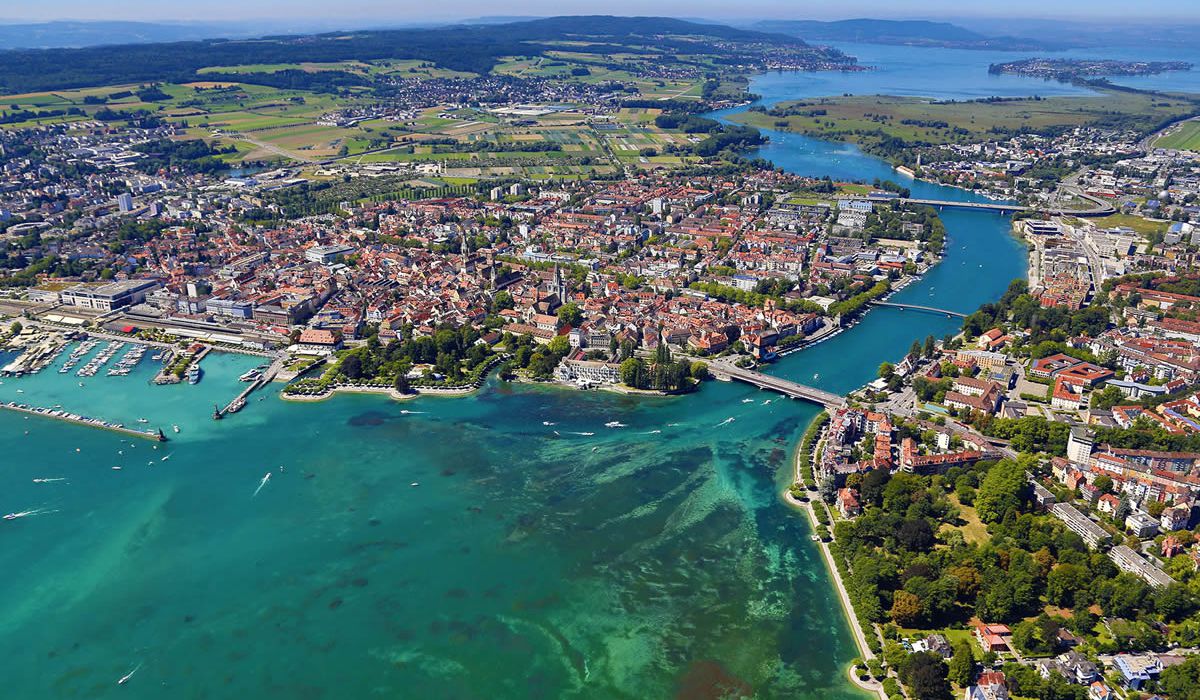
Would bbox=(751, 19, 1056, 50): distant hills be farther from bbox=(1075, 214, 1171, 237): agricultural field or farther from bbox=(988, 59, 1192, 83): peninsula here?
bbox=(1075, 214, 1171, 237): agricultural field

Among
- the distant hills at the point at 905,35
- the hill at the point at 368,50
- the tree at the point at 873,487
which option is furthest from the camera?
the distant hills at the point at 905,35

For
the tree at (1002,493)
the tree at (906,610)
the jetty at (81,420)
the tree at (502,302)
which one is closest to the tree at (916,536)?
the tree at (1002,493)

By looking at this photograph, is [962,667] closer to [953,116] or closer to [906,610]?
[906,610]

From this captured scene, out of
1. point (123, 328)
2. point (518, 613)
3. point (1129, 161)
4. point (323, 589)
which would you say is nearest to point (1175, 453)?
point (518, 613)

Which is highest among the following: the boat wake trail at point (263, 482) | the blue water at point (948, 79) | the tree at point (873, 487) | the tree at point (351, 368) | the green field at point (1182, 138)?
the blue water at point (948, 79)

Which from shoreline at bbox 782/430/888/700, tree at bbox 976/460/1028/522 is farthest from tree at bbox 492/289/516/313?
tree at bbox 976/460/1028/522

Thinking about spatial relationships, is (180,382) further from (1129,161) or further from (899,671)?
(1129,161)

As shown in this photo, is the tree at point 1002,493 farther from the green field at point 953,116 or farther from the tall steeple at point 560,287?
the green field at point 953,116
